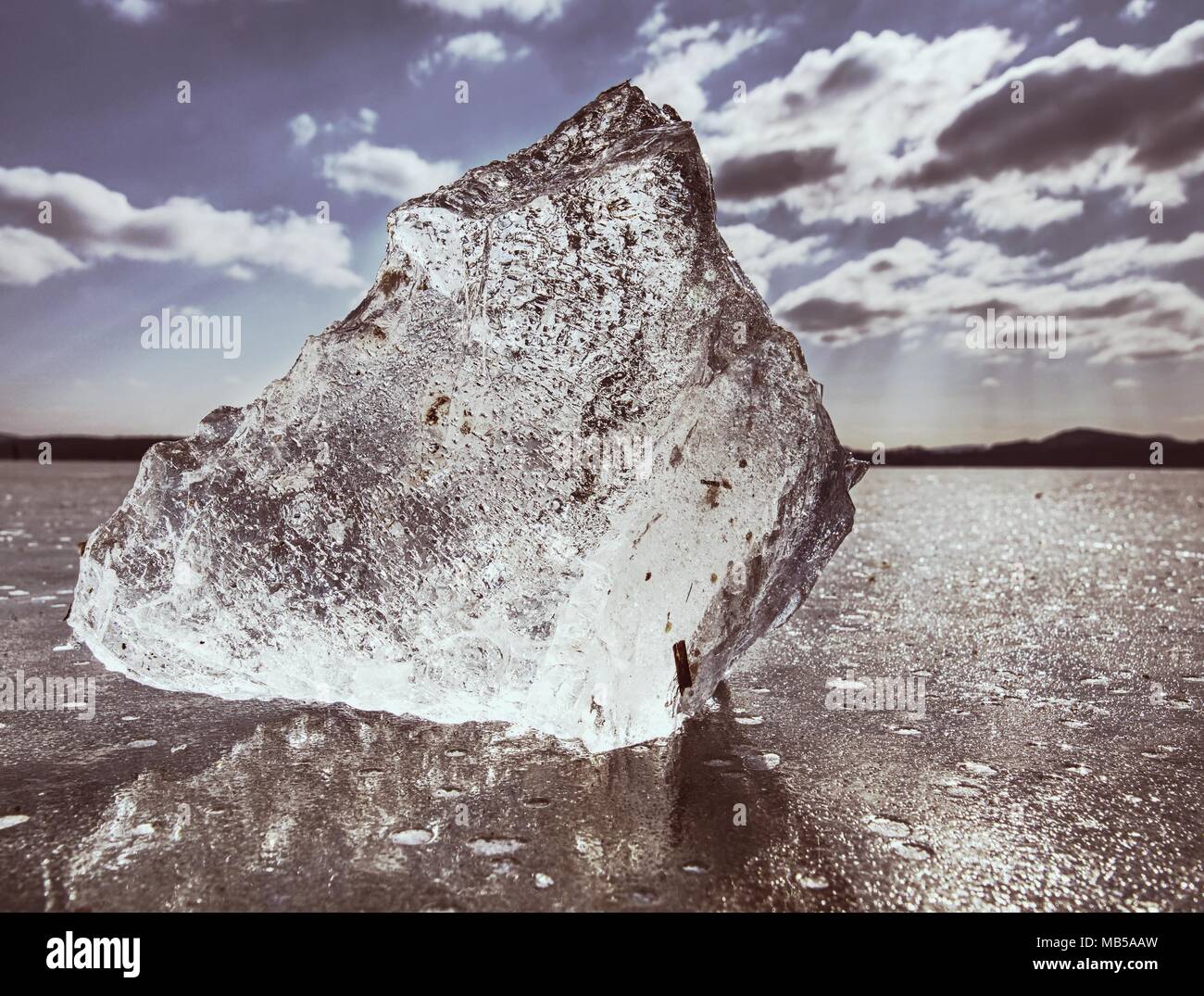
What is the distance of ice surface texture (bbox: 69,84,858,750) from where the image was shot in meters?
2.94

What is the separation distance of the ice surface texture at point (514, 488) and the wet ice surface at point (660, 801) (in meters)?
0.25

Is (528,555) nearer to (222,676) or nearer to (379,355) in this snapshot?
(379,355)

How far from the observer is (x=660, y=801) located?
240cm

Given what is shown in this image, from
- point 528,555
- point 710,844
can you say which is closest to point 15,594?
point 528,555

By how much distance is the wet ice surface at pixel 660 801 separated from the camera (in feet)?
6.40

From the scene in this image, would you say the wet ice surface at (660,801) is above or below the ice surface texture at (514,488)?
below

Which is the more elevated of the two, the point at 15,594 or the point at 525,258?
the point at 525,258

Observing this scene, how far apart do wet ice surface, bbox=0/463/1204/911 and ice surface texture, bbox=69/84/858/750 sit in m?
0.25

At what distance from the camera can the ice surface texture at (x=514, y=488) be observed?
294cm

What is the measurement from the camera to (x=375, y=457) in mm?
3225

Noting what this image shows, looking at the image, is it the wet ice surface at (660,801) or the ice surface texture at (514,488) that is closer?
the wet ice surface at (660,801)

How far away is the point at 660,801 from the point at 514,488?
1255mm
